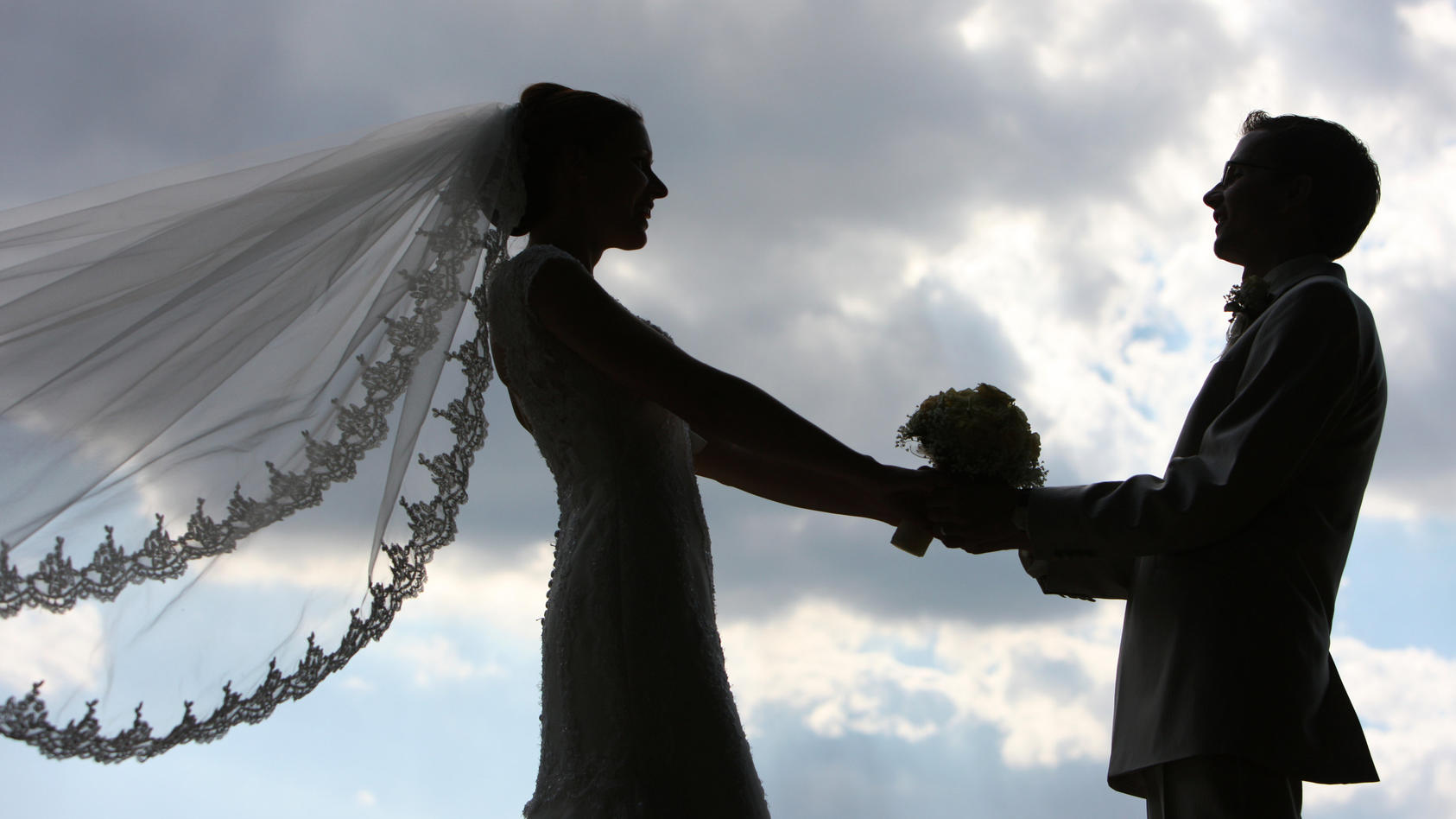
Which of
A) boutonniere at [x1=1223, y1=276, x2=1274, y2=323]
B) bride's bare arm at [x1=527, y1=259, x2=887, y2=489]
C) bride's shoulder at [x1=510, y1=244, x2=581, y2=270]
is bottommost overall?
bride's bare arm at [x1=527, y1=259, x2=887, y2=489]

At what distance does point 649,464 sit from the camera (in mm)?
2090

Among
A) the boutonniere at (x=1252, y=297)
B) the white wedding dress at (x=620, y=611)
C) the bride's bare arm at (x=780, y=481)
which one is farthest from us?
the bride's bare arm at (x=780, y=481)

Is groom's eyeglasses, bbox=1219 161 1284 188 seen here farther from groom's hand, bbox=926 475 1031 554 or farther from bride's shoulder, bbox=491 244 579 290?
bride's shoulder, bbox=491 244 579 290

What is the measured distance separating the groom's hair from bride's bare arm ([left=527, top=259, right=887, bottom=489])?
127 cm

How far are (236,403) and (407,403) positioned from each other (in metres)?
0.30

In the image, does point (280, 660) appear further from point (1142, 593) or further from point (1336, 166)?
point (1336, 166)

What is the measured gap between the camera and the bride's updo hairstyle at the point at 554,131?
92.2 inches

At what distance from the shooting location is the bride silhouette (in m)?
1.87

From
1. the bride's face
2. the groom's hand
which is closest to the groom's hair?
the groom's hand

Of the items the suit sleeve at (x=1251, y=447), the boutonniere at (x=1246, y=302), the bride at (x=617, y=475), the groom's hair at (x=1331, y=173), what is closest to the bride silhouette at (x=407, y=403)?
the bride at (x=617, y=475)

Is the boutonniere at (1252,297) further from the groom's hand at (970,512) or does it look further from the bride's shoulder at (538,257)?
the bride's shoulder at (538,257)

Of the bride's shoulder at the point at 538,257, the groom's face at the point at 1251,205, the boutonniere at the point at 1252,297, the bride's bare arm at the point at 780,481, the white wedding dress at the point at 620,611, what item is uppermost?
the groom's face at the point at 1251,205

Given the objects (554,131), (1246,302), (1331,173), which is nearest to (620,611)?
(554,131)

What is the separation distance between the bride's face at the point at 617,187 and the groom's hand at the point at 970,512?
34.8 inches
